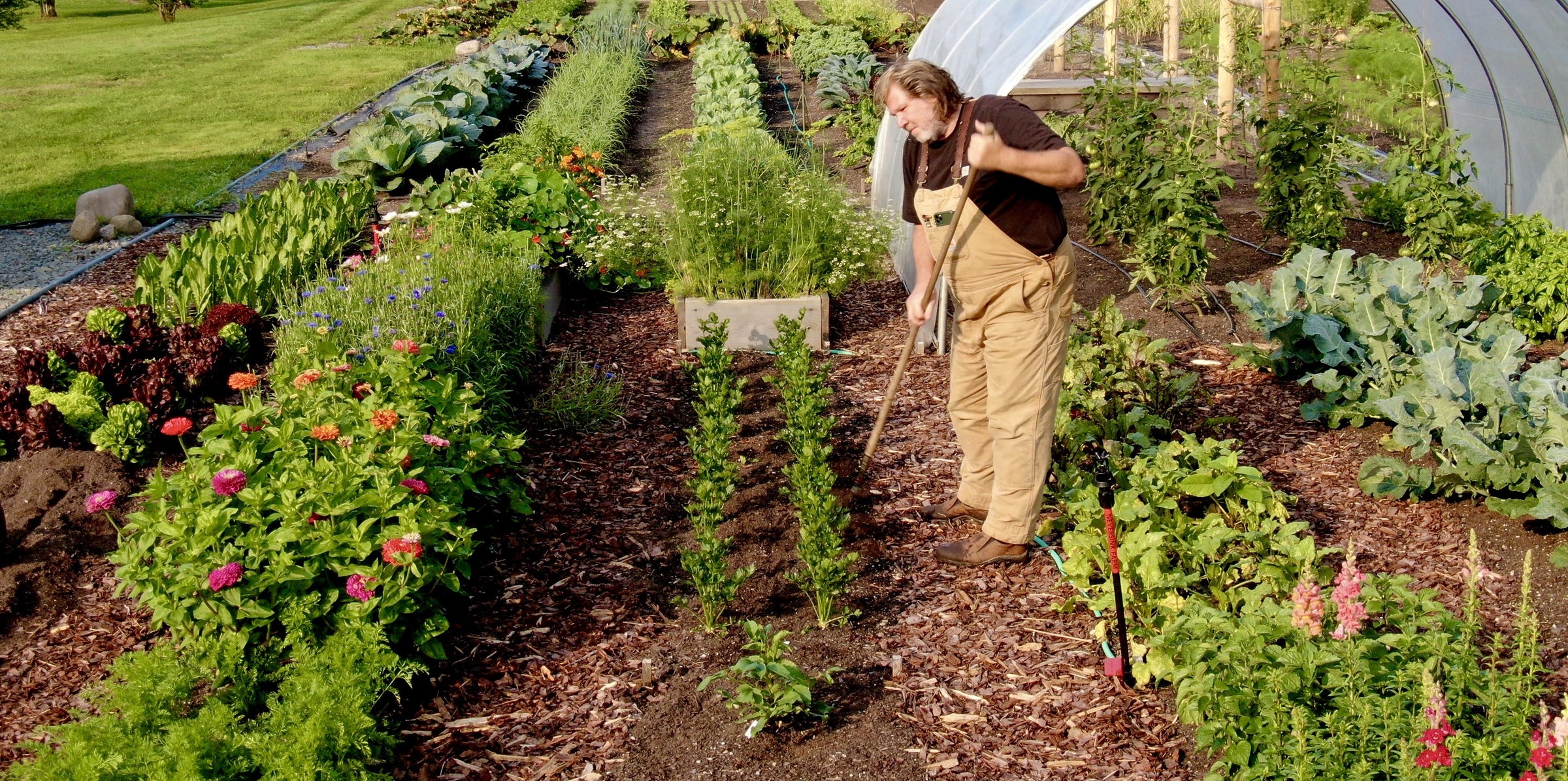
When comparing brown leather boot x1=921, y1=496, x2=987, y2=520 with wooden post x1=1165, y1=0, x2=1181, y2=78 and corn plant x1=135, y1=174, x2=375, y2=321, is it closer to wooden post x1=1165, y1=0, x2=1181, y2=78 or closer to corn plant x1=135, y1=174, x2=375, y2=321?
corn plant x1=135, y1=174, x2=375, y2=321

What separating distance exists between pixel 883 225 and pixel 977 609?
11.7ft

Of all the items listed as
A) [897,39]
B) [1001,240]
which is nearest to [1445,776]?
[1001,240]

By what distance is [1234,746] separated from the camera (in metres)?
2.84

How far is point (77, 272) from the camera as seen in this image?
292 inches

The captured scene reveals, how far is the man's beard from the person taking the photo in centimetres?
383

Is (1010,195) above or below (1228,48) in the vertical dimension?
below

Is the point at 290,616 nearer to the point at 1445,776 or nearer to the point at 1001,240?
the point at 1001,240

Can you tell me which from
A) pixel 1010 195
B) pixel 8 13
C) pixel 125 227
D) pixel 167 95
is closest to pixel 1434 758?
pixel 1010 195

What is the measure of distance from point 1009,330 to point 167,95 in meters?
14.9

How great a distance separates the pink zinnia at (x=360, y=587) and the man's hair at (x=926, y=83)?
2077 millimetres

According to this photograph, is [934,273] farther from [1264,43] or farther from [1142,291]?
[1264,43]

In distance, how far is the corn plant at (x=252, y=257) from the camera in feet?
19.6

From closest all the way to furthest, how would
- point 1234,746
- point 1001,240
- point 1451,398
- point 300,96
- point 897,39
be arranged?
1. point 1234,746
2. point 1001,240
3. point 1451,398
4. point 300,96
5. point 897,39

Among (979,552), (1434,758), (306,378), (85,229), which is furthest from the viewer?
(85,229)
